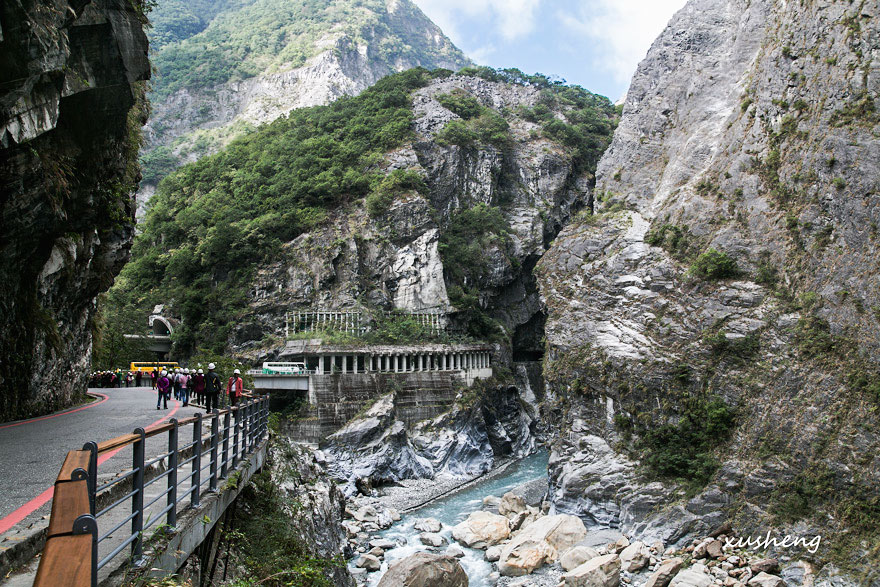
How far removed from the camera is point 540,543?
2800cm

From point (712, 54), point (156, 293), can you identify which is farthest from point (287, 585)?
point (156, 293)

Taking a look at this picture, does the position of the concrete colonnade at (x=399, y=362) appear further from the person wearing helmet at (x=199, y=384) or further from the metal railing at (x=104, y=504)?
the metal railing at (x=104, y=504)

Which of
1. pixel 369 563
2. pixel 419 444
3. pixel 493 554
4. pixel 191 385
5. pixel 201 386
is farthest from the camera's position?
pixel 419 444

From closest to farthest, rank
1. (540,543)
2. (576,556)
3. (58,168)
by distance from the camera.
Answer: (58,168), (576,556), (540,543)

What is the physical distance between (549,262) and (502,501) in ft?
61.1

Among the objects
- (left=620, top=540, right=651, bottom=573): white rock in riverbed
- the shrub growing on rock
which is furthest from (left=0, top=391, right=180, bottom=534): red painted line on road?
the shrub growing on rock

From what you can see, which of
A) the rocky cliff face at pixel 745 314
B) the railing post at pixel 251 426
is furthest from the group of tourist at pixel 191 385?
the rocky cliff face at pixel 745 314

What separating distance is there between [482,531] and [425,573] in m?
9.56

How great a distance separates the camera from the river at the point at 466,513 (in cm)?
2650

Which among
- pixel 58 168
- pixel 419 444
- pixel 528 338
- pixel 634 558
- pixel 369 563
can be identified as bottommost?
pixel 634 558

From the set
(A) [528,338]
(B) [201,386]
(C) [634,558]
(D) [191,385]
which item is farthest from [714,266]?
(A) [528,338]

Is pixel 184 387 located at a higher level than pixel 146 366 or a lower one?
lower

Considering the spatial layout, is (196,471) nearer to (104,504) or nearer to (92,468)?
(104,504)

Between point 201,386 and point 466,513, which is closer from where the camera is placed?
point 201,386
